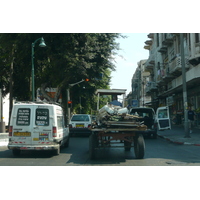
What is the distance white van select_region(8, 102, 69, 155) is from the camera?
34.7ft

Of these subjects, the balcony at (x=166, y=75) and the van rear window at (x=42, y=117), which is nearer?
the van rear window at (x=42, y=117)

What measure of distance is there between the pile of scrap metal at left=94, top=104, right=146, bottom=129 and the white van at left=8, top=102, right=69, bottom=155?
1.95m

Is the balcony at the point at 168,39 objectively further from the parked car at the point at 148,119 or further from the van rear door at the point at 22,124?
the van rear door at the point at 22,124

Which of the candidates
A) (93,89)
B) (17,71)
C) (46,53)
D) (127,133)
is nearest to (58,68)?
(46,53)

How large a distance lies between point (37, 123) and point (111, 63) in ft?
46.4

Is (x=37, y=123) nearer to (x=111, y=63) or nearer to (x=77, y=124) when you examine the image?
(x=77, y=124)

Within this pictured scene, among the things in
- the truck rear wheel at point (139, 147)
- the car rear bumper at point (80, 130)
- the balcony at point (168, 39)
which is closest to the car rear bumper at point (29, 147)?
the truck rear wheel at point (139, 147)

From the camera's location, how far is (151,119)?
18.3 m

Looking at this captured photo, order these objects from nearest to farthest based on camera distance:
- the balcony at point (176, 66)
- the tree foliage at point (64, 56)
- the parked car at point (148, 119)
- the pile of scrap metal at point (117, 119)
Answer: the pile of scrap metal at point (117, 119)
the parked car at point (148, 119)
the tree foliage at point (64, 56)
the balcony at point (176, 66)

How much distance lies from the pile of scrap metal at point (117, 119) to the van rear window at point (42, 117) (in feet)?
6.79

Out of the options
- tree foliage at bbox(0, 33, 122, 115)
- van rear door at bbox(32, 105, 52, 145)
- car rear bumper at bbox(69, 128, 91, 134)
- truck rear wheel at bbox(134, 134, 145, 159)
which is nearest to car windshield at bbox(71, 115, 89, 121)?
car rear bumper at bbox(69, 128, 91, 134)

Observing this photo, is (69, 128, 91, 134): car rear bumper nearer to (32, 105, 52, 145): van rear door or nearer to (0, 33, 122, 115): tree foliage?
(0, 33, 122, 115): tree foliage

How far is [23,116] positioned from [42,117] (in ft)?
2.33

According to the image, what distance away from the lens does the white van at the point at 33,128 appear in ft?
34.7
